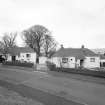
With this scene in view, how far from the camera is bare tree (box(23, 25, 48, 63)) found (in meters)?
53.9

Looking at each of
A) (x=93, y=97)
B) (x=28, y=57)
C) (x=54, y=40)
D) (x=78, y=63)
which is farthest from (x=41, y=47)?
(x=93, y=97)

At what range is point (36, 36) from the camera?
177 feet

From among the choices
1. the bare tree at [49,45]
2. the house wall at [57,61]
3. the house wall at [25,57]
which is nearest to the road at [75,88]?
the house wall at [57,61]

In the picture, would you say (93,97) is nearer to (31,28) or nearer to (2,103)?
(2,103)

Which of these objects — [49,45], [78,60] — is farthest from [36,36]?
[78,60]

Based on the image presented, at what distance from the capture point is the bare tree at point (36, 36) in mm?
53875

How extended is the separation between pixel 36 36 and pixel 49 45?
7427mm

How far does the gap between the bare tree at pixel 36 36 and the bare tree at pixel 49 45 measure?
6.84 ft

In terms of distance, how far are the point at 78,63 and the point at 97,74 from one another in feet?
38.2

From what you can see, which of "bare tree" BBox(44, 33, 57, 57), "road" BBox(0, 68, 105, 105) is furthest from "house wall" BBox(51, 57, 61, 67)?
"bare tree" BBox(44, 33, 57, 57)

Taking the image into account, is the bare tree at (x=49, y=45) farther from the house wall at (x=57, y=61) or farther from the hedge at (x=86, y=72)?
the hedge at (x=86, y=72)

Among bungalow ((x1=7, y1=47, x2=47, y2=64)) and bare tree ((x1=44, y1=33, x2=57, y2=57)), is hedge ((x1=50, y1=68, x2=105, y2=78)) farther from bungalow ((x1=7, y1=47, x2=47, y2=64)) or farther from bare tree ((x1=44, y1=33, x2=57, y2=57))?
bare tree ((x1=44, y1=33, x2=57, y2=57))

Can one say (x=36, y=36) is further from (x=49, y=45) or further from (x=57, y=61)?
(x=57, y=61)

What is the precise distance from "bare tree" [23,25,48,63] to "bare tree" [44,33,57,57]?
2086 mm
